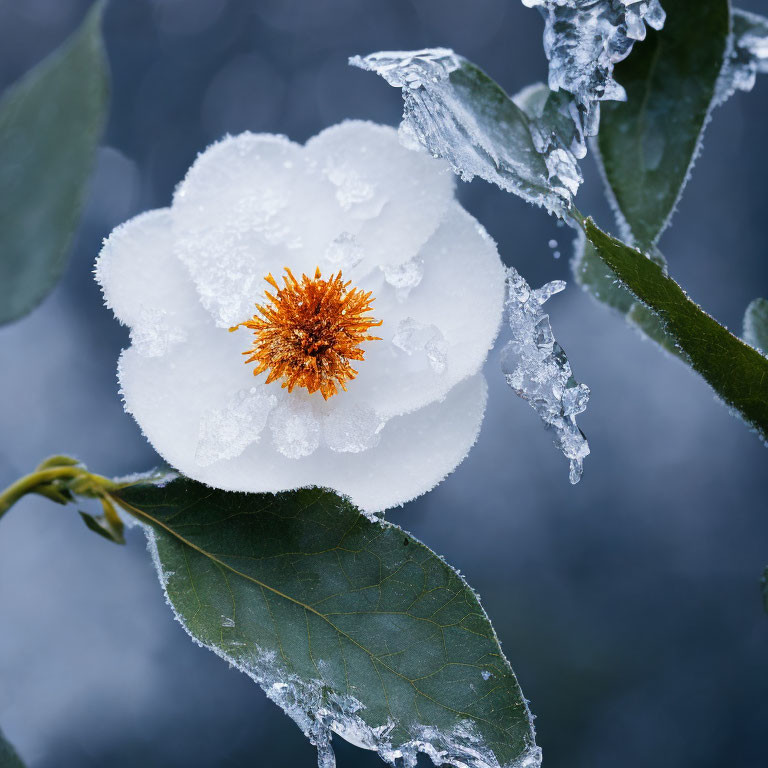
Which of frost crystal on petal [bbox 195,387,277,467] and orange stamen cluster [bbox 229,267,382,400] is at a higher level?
orange stamen cluster [bbox 229,267,382,400]

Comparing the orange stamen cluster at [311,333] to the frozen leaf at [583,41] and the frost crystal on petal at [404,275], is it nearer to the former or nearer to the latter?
the frost crystal on petal at [404,275]

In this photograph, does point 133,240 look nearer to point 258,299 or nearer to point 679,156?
point 258,299

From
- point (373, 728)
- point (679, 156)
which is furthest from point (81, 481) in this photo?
point (679, 156)

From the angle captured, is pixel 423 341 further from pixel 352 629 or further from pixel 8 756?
pixel 8 756

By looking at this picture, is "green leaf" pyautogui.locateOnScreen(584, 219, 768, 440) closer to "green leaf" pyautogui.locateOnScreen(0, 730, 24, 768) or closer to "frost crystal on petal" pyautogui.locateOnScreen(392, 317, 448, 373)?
"frost crystal on petal" pyautogui.locateOnScreen(392, 317, 448, 373)

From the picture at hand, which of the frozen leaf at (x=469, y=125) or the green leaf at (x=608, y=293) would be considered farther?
the green leaf at (x=608, y=293)

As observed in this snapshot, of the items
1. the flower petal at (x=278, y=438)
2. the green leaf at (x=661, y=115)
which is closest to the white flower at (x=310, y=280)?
the flower petal at (x=278, y=438)

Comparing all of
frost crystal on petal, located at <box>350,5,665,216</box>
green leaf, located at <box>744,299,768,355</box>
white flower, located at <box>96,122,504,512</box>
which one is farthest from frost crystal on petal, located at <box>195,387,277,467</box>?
green leaf, located at <box>744,299,768,355</box>
